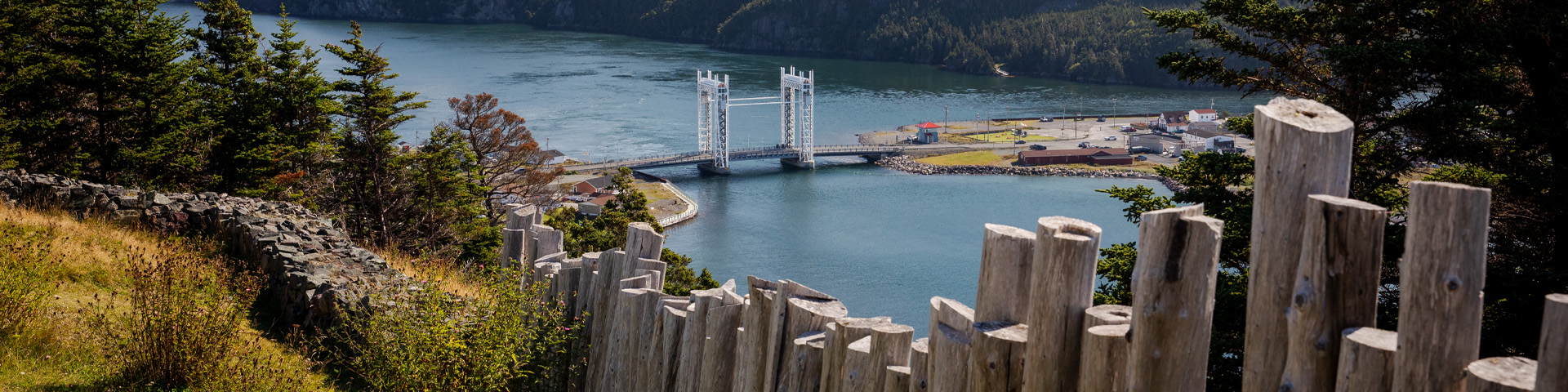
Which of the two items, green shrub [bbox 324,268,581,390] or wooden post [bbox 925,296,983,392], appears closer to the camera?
wooden post [bbox 925,296,983,392]

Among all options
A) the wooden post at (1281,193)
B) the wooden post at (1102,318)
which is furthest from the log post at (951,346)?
the wooden post at (1281,193)

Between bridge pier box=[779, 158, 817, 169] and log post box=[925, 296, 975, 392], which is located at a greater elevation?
Answer: log post box=[925, 296, 975, 392]

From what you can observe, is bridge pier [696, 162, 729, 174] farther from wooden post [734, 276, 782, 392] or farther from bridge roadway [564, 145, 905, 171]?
wooden post [734, 276, 782, 392]

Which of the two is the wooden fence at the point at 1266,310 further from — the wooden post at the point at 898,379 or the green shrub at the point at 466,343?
the green shrub at the point at 466,343

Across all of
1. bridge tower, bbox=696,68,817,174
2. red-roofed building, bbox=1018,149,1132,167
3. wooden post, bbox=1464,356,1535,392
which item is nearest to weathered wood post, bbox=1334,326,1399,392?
wooden post, bbox=1464,356,1535,392

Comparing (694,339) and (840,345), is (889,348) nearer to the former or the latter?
(840,345)

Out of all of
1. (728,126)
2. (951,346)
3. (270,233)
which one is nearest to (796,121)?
(728,126)

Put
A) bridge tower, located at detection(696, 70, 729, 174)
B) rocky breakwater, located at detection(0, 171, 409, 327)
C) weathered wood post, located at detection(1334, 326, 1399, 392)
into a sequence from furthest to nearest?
bridge tower, located at detection(696, 70, 729, 174) → rocky breakwater, located at detection(0, 171, 409, 327) → weathered wood post, located at detection(1334, 326, 1399, 392)
